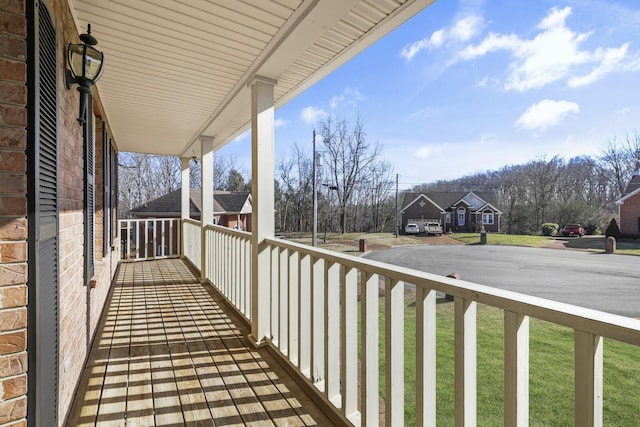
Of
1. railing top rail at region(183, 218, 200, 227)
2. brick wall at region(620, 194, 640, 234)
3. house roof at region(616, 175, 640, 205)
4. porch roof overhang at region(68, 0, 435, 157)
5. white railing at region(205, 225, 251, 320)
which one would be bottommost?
white railing at region(205, 225, 251, 320)

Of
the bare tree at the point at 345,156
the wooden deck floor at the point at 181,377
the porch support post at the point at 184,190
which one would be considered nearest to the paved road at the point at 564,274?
the wooden deck floor at the point at 181,377

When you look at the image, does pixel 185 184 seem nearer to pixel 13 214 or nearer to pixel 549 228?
pixel 13 214

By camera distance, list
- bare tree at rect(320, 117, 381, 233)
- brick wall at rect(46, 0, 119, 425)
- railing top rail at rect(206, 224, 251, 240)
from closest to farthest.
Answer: brick wall at rect(46, 0, 119, 425) → railing top rail at rect(206, 224, 251, 240) → bare tree at rect(320, 117, 381, 233)

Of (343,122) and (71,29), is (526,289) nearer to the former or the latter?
(71,29)

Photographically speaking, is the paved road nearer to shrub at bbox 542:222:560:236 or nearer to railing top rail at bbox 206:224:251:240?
shrub at bbox 542:222:560:236

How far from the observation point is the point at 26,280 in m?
1.21

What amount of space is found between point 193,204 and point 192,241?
728 centimetres

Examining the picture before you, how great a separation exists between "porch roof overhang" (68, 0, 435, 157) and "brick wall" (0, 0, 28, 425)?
100cm

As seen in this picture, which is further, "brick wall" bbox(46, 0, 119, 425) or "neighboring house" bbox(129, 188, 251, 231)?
"neighboring house" bbox(129, 188, 251, 231)

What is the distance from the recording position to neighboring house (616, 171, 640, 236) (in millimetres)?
2291

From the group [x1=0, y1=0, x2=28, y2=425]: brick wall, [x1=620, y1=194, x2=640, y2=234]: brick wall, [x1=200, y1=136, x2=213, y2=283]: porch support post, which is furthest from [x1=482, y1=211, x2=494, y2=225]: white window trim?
[x1=0, y1=0, x2=28, y2=425]: brick wall

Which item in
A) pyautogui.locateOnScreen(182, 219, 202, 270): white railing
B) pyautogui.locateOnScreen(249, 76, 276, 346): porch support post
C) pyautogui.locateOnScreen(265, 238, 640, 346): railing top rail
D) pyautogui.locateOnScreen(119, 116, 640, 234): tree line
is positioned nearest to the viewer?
pyautogui.locateOnScreen(265, 238, 640, 346): railing top rail

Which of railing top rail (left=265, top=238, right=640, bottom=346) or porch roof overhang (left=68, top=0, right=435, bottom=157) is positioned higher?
porch roof overhang (left=68, top=0, right=435, bottom=157)

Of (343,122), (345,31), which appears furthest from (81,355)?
(343,122)
